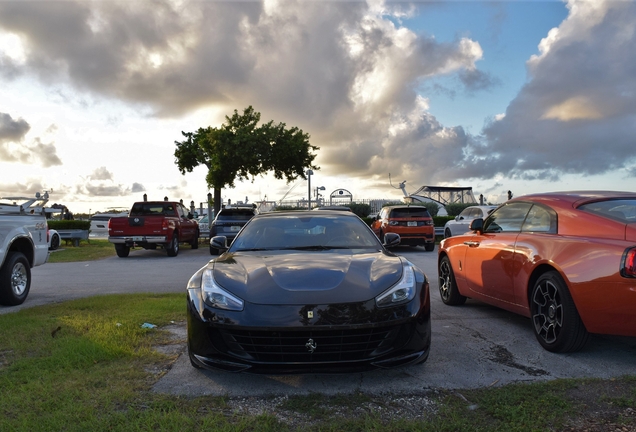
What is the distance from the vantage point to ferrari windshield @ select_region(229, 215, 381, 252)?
17.5ft

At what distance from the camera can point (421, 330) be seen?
4.00 meters

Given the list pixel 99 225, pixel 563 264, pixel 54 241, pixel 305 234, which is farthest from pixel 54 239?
pixel 563 264

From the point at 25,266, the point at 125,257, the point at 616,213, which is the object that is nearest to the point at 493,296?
the point at 616,213


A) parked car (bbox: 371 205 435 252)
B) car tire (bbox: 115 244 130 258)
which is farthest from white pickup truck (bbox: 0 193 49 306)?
parked car (bbox: 371 205 435 252)

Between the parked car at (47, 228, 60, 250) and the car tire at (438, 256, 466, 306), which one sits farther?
A: the parked car at (47, 228, 60, 250)

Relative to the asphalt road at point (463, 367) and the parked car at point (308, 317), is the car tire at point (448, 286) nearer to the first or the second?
the asphalt road at point (463, 367)

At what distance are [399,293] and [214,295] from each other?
1.40 m

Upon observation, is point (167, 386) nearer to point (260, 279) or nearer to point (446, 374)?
point (260, 279)

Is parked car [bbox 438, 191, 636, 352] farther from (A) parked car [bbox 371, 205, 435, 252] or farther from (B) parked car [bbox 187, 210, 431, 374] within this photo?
(A) parked car [bbox 371, 205, 435, 252]

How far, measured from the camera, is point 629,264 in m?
4.05

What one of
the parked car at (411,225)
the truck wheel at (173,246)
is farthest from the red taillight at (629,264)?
the truck wheel at (173,246)

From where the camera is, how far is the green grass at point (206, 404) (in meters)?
3.21

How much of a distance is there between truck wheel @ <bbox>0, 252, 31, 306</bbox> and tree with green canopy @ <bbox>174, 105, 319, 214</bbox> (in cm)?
1949

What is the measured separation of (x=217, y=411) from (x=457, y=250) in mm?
4432
